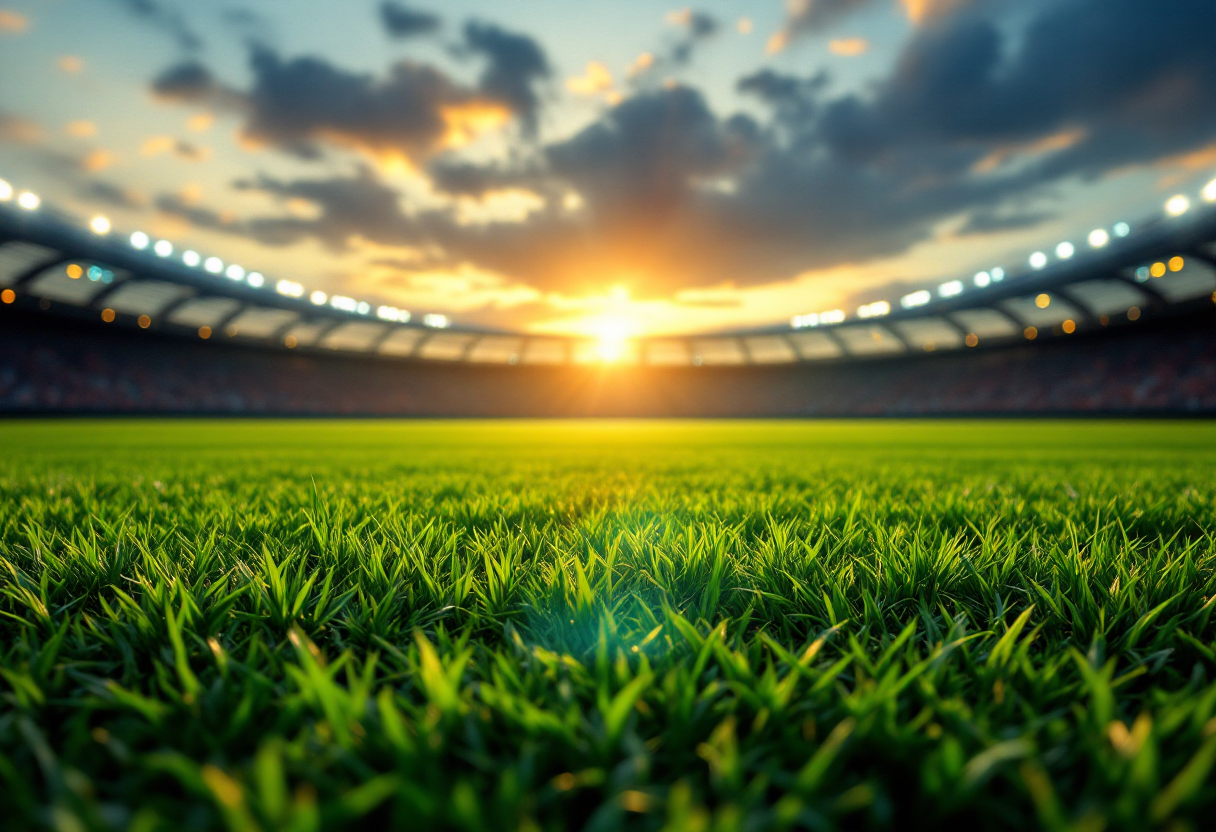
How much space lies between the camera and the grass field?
678 millimetres

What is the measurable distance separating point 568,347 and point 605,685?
195 ft

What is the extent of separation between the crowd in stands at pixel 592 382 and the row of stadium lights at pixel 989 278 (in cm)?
725

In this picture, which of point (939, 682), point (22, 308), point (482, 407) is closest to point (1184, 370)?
point (939, 682)

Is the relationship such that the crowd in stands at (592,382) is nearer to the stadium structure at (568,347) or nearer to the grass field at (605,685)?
the stadium structure at (568,347)

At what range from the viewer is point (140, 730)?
0.84 m

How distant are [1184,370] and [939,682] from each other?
151ft

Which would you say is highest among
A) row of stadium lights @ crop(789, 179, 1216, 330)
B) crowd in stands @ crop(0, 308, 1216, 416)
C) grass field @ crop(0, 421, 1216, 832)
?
row of stadium lights @ crop(789, 179, 1216, 330)

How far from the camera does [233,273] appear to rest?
34.6 m

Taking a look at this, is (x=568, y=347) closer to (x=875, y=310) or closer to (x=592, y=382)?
(x=592, y=382)

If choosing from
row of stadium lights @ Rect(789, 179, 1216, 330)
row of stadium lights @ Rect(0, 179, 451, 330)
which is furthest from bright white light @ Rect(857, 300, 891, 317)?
row of stadium lights @ Rect(0, 179, 451, 330)

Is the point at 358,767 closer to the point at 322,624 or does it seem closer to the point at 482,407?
the point at 322,624

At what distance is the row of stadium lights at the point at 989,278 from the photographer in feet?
86.6

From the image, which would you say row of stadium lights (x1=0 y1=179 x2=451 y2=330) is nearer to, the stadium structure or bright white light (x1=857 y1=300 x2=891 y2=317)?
the stadium structure

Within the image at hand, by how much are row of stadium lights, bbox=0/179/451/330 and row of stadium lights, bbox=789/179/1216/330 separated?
105 feet
